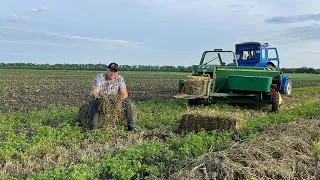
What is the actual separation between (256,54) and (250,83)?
343 centimetres

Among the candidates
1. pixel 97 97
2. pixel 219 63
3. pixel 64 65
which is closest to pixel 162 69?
pixel 64 65

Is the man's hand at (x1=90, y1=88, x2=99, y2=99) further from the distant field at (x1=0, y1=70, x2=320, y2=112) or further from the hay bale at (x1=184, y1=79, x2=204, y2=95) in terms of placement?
the distant field at (x1=0, y1=70, x2=320, y2=112)

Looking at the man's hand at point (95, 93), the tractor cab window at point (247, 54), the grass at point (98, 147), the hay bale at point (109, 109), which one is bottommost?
the grass at point (98, 147)

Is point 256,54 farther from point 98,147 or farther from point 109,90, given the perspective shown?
point 98,147

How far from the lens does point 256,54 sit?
15.8 metres

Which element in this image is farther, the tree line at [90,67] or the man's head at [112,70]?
the tree line at [90,67]

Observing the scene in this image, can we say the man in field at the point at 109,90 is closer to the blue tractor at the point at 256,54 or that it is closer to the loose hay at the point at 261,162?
the loose hay at the point at 261,162

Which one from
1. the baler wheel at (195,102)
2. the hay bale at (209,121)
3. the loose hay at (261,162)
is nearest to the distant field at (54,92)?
the baler wheel at (195,102)

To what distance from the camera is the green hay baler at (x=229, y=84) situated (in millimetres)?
12547

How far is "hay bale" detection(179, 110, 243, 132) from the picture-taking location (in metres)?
8.59

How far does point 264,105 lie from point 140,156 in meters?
9.54

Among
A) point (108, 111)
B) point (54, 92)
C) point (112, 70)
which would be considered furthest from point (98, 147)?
point (54, 92)

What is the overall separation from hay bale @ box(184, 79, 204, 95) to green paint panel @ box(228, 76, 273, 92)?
125 cm

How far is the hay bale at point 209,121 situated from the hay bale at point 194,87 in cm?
349
